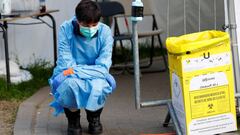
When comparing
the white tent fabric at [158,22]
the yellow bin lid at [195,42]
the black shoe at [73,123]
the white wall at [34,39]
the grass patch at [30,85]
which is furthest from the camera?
the white wall at [34,39]

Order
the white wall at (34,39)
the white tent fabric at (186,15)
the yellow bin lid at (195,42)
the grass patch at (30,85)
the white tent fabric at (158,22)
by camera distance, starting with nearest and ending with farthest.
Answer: the yellow bin lid at (195,42) < the grass patch at (30,85) < the white tent fabric at (186,15) < the white tent fabric at (158,22) < the white wall at (34,39)

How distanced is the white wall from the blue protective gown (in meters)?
2.83

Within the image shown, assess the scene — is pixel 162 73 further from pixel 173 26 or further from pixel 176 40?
pixel 176 40

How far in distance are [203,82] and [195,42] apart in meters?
0.35

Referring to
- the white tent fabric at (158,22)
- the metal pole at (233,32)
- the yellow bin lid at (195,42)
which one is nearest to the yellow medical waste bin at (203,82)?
the yellow bin lid at (195,42)

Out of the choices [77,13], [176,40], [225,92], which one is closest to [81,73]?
[77,13]

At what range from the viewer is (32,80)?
775 centimetres

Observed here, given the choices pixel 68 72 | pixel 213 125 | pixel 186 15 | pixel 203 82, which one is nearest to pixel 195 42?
pixel 203 82

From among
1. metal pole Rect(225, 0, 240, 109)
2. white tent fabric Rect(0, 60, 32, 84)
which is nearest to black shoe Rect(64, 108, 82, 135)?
metal pole Rect(225, 0, 240, 109)

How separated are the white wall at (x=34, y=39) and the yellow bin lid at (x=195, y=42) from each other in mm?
3414

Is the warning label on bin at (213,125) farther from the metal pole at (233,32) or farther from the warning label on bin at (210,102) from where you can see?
the metal pole at (233,32)

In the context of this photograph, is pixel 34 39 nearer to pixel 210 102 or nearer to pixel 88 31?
pixel 88 31

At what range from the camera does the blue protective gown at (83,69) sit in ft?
17.1

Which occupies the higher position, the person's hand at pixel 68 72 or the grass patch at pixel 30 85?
the person's hand at pixel 68 72
